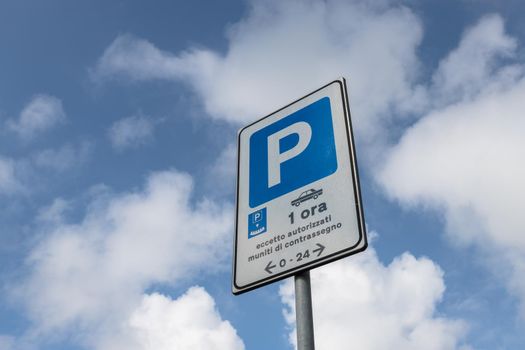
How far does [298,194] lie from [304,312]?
27.7 inches

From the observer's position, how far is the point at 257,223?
267 cm

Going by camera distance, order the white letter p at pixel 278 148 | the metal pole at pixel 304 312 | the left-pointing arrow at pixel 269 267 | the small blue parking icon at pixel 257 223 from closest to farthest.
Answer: the metal pole at pixel 304 312, the left-pointing arrow at pixel 269 267, the small blue parking icon at pixel 257 223, the white letter p at pixel 278 148

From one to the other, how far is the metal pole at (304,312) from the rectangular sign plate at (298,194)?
0.06 metres

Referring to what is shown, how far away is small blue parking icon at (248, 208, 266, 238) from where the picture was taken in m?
2.62

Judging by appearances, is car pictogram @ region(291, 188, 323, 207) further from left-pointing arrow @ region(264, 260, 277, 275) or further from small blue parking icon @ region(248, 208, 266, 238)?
left-pointing arrow @ region(264, 260, 277, 275)

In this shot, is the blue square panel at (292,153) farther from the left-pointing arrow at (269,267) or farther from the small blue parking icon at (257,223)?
the left-pointing arrow at (269,267)

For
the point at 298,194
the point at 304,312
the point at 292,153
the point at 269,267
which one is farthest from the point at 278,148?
the point at 304,312

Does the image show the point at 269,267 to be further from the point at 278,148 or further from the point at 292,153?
the point at 278,148

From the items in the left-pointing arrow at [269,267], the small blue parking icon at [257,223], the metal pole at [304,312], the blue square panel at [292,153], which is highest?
the blue square panel at [292,153]

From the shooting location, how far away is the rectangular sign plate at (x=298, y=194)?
7.59 ft

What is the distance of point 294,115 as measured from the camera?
3.09m

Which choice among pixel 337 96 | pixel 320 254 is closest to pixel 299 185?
pixel 320 254

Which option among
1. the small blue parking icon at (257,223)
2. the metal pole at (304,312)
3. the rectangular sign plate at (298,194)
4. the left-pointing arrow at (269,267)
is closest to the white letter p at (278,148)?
the rectangular sign plate at (298,194)

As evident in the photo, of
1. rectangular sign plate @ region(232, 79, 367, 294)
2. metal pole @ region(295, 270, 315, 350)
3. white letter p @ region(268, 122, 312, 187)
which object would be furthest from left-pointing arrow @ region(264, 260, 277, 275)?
white letter p @ region(268, 122, 312, 187)
